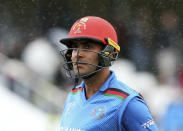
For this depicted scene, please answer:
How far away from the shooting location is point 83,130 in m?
1.23

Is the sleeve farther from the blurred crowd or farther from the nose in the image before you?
the blurred crowd

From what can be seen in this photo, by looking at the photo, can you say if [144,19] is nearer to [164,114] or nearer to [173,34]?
[173,34]

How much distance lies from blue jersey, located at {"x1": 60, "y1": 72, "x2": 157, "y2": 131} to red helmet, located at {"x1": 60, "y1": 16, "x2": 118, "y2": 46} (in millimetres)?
164

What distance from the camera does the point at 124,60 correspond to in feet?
13.0

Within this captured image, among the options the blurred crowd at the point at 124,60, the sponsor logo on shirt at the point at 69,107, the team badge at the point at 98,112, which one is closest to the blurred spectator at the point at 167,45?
the blurred crowd at the point at 124,60

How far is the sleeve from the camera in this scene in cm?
116

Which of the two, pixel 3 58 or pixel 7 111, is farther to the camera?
pixel 3 58

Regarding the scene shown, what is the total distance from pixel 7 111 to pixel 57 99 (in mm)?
654

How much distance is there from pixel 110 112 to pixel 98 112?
0.06 metres

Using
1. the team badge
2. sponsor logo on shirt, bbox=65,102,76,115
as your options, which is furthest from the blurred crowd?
the team badge

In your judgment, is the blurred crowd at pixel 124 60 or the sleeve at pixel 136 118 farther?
the blurred crowd at pixel 124 60

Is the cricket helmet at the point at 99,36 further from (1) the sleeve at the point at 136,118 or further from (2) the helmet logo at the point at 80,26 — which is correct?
(1) the sleeve at the point at 136,118

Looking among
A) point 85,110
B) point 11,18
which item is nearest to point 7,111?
point 11,18

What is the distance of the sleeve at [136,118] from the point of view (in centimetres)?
116
